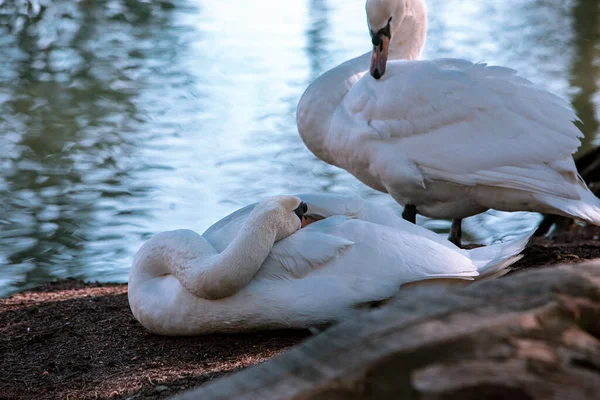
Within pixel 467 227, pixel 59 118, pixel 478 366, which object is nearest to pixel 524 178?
pixel 467 227

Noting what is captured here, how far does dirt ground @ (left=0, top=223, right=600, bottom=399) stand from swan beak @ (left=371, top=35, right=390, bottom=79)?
4.57 feet

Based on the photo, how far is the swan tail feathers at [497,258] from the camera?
4410 millimetres

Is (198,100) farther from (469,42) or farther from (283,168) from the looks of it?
(469,42)

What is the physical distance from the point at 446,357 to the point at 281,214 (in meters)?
2.35

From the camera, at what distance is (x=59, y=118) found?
10094mm

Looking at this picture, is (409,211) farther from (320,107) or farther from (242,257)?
(242,257)

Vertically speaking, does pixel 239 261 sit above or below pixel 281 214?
below

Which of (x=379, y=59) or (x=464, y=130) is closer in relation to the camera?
(x=464, y=130)

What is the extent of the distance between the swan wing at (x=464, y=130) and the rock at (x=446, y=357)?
311 cm

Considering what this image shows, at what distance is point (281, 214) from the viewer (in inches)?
169

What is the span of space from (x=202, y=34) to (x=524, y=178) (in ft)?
31.0

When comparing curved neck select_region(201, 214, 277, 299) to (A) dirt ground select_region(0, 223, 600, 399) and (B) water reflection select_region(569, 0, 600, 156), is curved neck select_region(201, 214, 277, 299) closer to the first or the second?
(A) dirt ground select_region(0, 223, 600, 399)

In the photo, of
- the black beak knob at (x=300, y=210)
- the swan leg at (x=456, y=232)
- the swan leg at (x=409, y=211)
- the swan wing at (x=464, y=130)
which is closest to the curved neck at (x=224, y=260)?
the black beak knob at (x=300, y=210)

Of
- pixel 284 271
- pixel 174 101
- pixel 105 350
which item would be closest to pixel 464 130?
pixel 284 271
